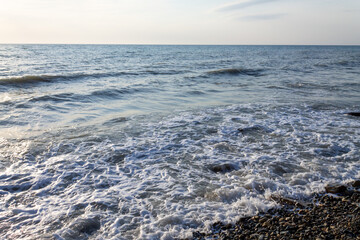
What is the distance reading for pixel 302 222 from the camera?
3.55 meters

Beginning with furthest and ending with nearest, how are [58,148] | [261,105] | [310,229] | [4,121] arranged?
1. [261,105]
2. [4,121]
3. [58,148]
4. [310,229]

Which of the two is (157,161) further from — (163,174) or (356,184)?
(356,184)

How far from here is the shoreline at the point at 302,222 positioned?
3.27m

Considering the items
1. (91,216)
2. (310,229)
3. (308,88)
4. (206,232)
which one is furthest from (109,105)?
(308,88)

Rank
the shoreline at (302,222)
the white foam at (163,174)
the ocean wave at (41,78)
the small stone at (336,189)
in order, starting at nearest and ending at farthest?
1. the shoreline at (302,222)
2. the white foam at (163,174)
3. the small stone at (336,189)
4. the ocean wave at (41,78)

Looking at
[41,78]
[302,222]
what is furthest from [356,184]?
[41,78]

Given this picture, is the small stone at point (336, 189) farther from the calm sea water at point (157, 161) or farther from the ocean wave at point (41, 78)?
the ocean wave at point (41, 78)

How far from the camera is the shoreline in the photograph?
3266mm

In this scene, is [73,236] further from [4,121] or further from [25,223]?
[4,121]

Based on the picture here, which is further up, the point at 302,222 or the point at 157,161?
the point at 302,222

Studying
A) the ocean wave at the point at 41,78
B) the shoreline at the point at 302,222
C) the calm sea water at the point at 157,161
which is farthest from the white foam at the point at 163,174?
the ocean wave at the point at 41,78

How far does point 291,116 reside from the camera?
959 cm

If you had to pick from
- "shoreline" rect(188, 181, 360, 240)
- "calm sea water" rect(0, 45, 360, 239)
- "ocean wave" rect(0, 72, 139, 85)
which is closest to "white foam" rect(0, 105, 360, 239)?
"calm sea water" rect(0, 45, 360, 239)

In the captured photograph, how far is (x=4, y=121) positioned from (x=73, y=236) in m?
6.98
